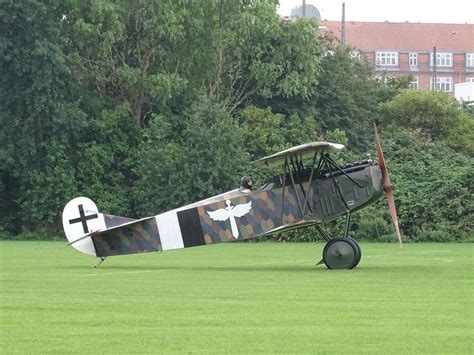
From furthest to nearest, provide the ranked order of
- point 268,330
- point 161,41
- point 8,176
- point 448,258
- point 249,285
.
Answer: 1. point 161,41
2. point 8,176
3. point 448,258
4. point 249,285
5. point 268,330

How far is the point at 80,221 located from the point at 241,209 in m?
3.15

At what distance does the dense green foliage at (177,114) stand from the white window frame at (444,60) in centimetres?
7921

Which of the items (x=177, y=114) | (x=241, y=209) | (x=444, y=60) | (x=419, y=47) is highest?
(x=241, y=209)

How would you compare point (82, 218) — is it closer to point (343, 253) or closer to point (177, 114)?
point (343, 253)

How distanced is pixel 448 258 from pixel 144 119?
2513 centimetres

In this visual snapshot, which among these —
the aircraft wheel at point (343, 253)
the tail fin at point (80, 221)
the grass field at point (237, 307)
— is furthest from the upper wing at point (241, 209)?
the tail fin at point (80, 221)

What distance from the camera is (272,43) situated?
2051 inches

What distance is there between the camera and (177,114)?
162ft

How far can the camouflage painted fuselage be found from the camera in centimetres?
2328

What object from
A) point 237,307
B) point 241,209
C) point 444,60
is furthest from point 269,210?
point 444,60

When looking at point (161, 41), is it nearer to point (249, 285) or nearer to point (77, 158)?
point (77, 158)

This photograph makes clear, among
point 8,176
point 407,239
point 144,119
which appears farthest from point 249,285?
point 144,119

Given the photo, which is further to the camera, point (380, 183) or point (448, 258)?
point (448, 258)

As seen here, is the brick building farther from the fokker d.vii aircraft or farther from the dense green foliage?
the fokker d.vii aircraft
